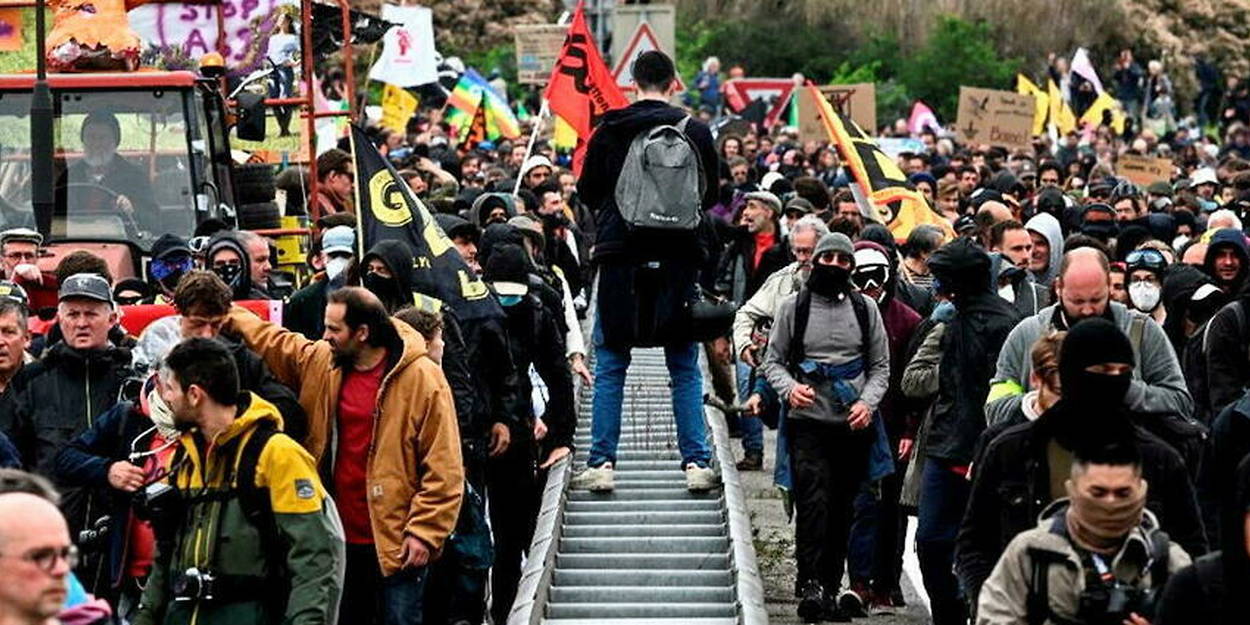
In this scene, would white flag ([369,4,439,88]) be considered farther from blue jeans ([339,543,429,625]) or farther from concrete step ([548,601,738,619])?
blue jeans ([339,543,429,625])

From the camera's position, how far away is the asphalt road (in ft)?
46.5

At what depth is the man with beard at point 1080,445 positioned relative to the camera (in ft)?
29.6

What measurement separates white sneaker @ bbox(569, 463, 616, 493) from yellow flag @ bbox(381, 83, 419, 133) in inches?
767

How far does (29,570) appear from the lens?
21.6 ft

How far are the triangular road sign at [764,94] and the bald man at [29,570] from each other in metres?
34.4

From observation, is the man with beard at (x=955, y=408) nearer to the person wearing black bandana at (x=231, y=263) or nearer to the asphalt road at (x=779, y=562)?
the asphalt road at (x=779, y=562)

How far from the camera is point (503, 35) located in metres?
57.8

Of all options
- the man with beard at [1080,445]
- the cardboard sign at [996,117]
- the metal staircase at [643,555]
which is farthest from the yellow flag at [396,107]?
the man with beard at [1080,445]

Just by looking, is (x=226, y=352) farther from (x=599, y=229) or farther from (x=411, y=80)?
(x=411, y=80)

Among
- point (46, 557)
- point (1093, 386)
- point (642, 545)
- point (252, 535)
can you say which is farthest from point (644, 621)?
point (46, 557)

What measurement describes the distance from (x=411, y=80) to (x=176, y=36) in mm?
12070

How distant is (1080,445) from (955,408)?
3711 millimetres

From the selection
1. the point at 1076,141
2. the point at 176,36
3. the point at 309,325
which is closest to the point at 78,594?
the point at 309,325

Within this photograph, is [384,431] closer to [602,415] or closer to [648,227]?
[648,227]
